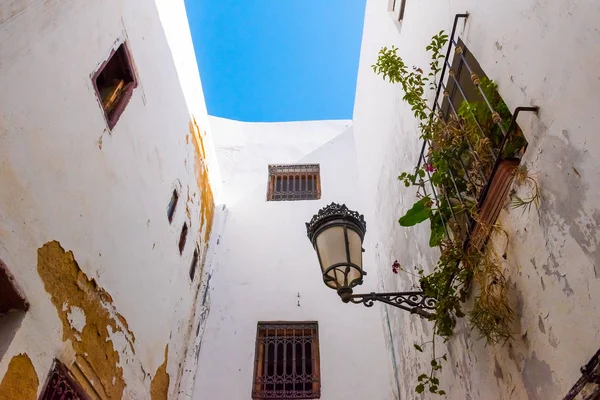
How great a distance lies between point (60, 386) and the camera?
2850mm

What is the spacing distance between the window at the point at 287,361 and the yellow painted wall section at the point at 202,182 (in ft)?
6.62

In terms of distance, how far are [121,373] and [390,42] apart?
5060 millimetres

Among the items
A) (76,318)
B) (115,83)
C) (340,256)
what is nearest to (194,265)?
(115,83)

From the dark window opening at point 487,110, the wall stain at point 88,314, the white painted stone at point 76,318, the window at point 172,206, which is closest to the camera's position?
the dark window opening at point 487,110

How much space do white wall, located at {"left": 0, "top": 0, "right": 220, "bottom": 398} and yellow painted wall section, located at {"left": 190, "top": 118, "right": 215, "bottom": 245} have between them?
2.54ft

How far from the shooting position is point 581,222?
1.72 metres

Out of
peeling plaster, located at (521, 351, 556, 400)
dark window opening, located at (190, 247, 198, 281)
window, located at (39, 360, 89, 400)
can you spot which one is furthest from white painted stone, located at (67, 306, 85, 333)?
dark window opening, located at (190, 247, 198, 281)

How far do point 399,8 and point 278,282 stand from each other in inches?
162

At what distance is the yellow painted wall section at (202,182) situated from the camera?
23.2ft

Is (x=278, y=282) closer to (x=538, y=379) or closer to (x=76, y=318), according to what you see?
(x=76, y=318)

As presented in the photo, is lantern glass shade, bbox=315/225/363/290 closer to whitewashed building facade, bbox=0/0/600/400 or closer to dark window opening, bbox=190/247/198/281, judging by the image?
whitewashed building facade, bbox=0/0/600/400

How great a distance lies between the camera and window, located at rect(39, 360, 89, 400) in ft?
8.93

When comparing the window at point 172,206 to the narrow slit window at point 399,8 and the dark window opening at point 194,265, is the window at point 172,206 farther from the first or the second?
the narrow slit window at point 399,8

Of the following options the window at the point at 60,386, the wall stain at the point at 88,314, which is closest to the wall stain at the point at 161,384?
the wall stain at the point at 88,314
